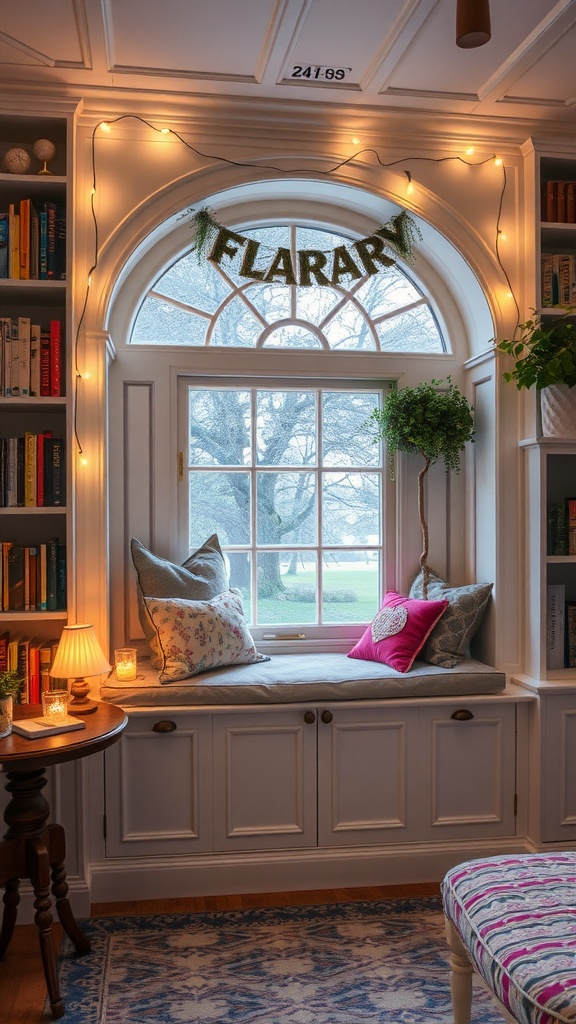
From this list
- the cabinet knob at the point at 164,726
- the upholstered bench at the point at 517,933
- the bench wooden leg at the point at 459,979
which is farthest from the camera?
the cabinet knob at the point at 164,726

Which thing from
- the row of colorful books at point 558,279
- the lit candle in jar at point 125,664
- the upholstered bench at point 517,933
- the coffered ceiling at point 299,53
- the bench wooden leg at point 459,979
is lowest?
the bench wooden leg at point 459,979

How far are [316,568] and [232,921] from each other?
1.50m

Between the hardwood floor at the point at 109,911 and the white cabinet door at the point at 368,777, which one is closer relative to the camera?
the hardwood floor at the point at 109,911

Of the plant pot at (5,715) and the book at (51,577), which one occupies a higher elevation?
the book at (51,577)

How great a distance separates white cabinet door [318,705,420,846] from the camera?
3115mm

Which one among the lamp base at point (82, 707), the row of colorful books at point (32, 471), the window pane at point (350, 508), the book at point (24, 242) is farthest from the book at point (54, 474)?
the window pane at point (350, 508)

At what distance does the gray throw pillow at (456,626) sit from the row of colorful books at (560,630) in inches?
10.2

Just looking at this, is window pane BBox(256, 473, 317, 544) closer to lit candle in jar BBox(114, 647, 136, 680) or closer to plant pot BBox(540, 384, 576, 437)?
lit candle in jar BBox(114, 647, 136, 680)

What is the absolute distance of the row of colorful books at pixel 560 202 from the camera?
3365 mm

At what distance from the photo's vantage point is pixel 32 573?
2912 millimetres

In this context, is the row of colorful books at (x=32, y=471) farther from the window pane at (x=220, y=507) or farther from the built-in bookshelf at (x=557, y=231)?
the built-in bookshelf at (x=557, y=231)

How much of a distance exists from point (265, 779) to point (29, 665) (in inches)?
38.9

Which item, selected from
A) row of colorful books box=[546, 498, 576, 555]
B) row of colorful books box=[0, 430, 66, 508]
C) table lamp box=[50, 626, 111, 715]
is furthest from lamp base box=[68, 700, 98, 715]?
row of colorful books box=[546, 498, 576, 555]

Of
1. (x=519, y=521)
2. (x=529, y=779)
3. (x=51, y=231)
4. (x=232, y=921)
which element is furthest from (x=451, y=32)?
(x=232, y=921)
